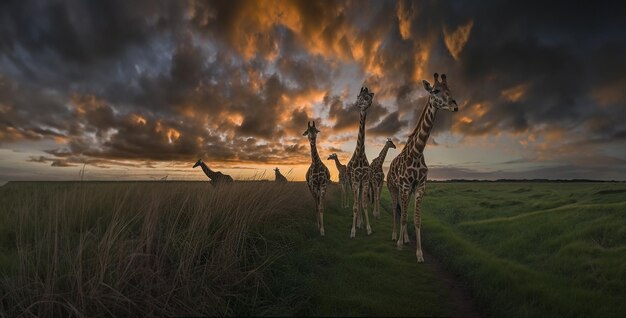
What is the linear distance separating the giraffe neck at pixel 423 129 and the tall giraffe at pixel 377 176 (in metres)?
5.91

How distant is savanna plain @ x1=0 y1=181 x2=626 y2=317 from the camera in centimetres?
464

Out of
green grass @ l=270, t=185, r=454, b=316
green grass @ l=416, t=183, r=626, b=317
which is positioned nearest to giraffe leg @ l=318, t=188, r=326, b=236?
green grass @ l=270, t=185, r=454, b=316

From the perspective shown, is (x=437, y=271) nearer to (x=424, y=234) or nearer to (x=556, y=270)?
(x=556, y=270)

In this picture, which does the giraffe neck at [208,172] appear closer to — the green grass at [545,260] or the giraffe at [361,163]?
the giraffe at [361,163]

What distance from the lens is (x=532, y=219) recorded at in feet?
39.5

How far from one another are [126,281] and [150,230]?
1.04 meters

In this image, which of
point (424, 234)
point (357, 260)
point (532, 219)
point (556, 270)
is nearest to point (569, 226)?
point (532, 219)

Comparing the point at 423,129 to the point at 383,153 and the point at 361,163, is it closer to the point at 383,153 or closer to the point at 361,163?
the point at 361,163

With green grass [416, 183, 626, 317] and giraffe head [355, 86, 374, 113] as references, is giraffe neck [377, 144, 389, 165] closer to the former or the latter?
green grass [416, 183, 626, 317]

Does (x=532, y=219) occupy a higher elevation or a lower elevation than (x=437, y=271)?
higher

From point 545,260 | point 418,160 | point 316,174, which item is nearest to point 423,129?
point 418,160

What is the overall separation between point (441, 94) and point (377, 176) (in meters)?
9.44

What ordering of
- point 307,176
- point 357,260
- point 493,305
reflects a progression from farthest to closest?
point 307,176, point 357,260, point 493,305

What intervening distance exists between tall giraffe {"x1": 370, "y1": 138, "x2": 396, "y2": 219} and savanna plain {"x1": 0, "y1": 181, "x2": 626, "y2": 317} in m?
5.45
